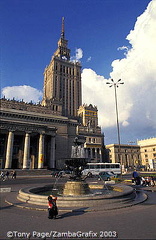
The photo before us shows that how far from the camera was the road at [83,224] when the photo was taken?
19.0ft

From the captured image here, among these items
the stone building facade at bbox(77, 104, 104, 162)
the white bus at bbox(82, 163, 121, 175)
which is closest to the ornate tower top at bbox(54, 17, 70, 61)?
the stone building facade at bbox(77, 104, 104, 162)

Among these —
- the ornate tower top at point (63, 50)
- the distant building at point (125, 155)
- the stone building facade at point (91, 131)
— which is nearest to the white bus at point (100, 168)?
the stone building facade at point (91, 131)

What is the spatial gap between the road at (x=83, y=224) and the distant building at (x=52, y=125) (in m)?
7.83

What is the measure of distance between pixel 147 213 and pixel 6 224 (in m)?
7.00

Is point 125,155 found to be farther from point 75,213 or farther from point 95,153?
point 75,213

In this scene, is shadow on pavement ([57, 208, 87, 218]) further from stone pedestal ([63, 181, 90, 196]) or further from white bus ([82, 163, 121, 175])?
white bus ([82, 163, 121, 175])

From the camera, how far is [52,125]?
65.3 m

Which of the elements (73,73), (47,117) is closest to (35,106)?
(47,117)

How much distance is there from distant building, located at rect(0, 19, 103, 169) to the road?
783 cm

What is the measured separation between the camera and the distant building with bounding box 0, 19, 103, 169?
2036 inches

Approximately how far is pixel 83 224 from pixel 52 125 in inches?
2344

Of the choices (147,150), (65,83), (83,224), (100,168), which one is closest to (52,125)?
(100,168)

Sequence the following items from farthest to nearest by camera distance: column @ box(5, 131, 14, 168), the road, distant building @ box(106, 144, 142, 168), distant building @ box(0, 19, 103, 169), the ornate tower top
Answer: the ornate tower top → distant building @ box(106, 144, 142, 168) → distant building @ box(0, 19, 103, 169) → column @ box(5, 131, 14, 168) → the road

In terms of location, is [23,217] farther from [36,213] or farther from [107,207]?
[107,207]
